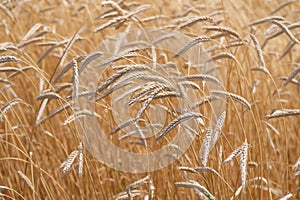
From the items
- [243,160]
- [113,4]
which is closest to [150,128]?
[113,4]

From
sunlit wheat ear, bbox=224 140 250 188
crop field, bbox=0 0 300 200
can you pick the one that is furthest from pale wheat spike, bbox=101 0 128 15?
sunlit wheat ear, bbox=224 140 250 188

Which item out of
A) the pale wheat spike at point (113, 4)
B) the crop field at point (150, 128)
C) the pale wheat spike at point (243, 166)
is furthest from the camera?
the pale wheat spike at point (113, 4)

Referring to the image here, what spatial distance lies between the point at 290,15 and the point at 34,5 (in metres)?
1.52

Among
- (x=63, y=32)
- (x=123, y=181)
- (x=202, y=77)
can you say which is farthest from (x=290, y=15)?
(x=202, y=77)

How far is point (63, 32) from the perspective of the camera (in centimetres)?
286

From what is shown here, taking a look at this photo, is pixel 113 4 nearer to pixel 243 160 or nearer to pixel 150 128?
pixel 150 128

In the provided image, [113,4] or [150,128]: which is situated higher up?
[113,4]

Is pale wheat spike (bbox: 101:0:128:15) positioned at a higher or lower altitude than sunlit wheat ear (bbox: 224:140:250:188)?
higher

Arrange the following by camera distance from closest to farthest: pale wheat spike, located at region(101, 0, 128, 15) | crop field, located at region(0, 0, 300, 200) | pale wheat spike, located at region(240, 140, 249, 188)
Result: pale wheat spike, located at region(240, 140, 249, 188) → crop field, located at region(0, 0, 300, 200) → pale wheat spike, located at region(101, 0, 128, 15)

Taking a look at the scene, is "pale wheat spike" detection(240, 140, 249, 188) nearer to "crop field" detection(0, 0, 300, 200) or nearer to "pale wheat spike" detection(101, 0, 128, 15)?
"crop field" detection(0, 0, 300, 200)

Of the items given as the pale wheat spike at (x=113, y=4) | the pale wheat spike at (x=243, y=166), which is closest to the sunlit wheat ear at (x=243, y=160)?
the pale wheat spike at (x=243, y=166)

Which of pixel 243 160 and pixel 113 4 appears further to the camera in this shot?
pixel 113 4

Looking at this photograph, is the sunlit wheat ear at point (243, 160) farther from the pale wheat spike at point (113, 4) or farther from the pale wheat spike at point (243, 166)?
the pale wheat spike at point (113, 4)

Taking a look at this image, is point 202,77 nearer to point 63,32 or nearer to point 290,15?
point 63,32
